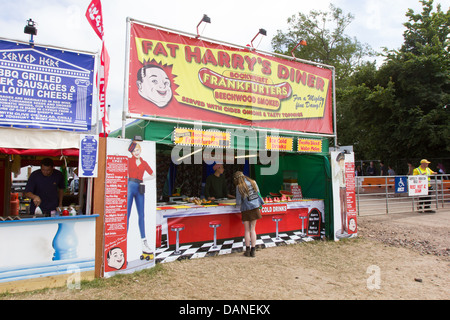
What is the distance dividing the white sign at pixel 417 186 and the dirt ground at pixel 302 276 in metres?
3.83

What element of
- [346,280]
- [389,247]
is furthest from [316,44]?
[346,280]

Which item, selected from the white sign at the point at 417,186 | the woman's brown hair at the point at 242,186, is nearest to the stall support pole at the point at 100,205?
the woman's brown hair at the point at 242,186

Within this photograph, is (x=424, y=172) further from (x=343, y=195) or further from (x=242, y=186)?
(x=242, y=186)

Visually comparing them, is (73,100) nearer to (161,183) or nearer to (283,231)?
(161,183)

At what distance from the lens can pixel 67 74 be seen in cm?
478

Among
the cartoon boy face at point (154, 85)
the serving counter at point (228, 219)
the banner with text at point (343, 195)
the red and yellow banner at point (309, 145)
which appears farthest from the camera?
the banner with text at point (343, 195)

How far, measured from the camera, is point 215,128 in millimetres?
5980

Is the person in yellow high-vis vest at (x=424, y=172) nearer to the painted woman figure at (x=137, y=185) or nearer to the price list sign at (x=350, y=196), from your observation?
the price list sign at (x=350, y=196)

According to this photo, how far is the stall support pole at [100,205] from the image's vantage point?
449 cm

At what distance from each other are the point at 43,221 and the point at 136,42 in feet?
10.8

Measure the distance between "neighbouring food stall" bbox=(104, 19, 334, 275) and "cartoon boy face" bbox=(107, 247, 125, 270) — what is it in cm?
2

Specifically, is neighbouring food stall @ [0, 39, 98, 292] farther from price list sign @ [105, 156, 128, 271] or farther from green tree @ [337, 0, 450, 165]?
green tree @ [337, 0, 450, 165]

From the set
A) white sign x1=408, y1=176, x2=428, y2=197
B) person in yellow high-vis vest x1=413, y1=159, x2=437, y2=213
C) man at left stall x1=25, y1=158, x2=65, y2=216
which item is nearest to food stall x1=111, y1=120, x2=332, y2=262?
man at left stall x1=25, y1=158, x2=65, y2=216
